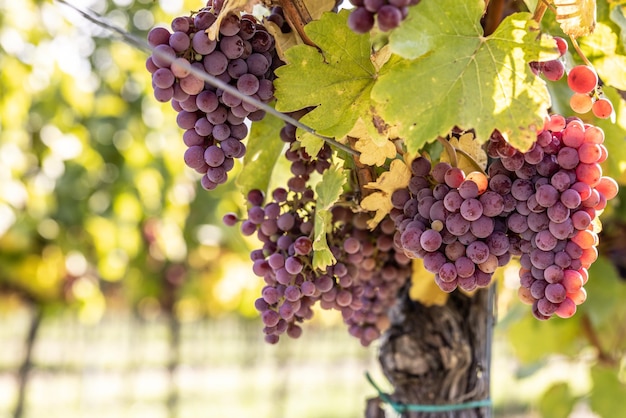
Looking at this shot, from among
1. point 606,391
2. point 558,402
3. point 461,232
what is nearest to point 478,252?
point 461,232

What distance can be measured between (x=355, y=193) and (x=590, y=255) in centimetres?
31

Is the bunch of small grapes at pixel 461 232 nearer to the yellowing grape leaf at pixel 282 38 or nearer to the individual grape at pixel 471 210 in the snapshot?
the individual grape at pixel 471 210

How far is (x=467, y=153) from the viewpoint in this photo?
0.75 metres

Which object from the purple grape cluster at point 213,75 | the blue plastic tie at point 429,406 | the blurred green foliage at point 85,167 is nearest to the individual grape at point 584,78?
the purple grape cluster at point 213,75

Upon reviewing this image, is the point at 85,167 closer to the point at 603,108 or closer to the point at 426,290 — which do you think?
the point at 426,290

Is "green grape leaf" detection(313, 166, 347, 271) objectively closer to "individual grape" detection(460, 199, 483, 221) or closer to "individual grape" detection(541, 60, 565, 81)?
"individual grape" detection(460, 199, 483, 221)

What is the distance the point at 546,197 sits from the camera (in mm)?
649

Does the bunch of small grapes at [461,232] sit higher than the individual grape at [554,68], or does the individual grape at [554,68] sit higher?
the individual grape at [554,68]

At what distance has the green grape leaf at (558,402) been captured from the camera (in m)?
2.09

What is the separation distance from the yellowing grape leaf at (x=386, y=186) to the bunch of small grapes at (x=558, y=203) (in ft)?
0.39

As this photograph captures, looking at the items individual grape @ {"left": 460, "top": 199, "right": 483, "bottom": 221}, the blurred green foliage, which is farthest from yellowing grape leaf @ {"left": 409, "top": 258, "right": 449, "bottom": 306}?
the blurred green foliage

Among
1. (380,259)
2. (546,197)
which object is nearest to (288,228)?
(380,259)

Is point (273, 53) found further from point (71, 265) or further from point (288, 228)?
point (71, 265)

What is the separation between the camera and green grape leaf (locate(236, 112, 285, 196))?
3.04 feet
